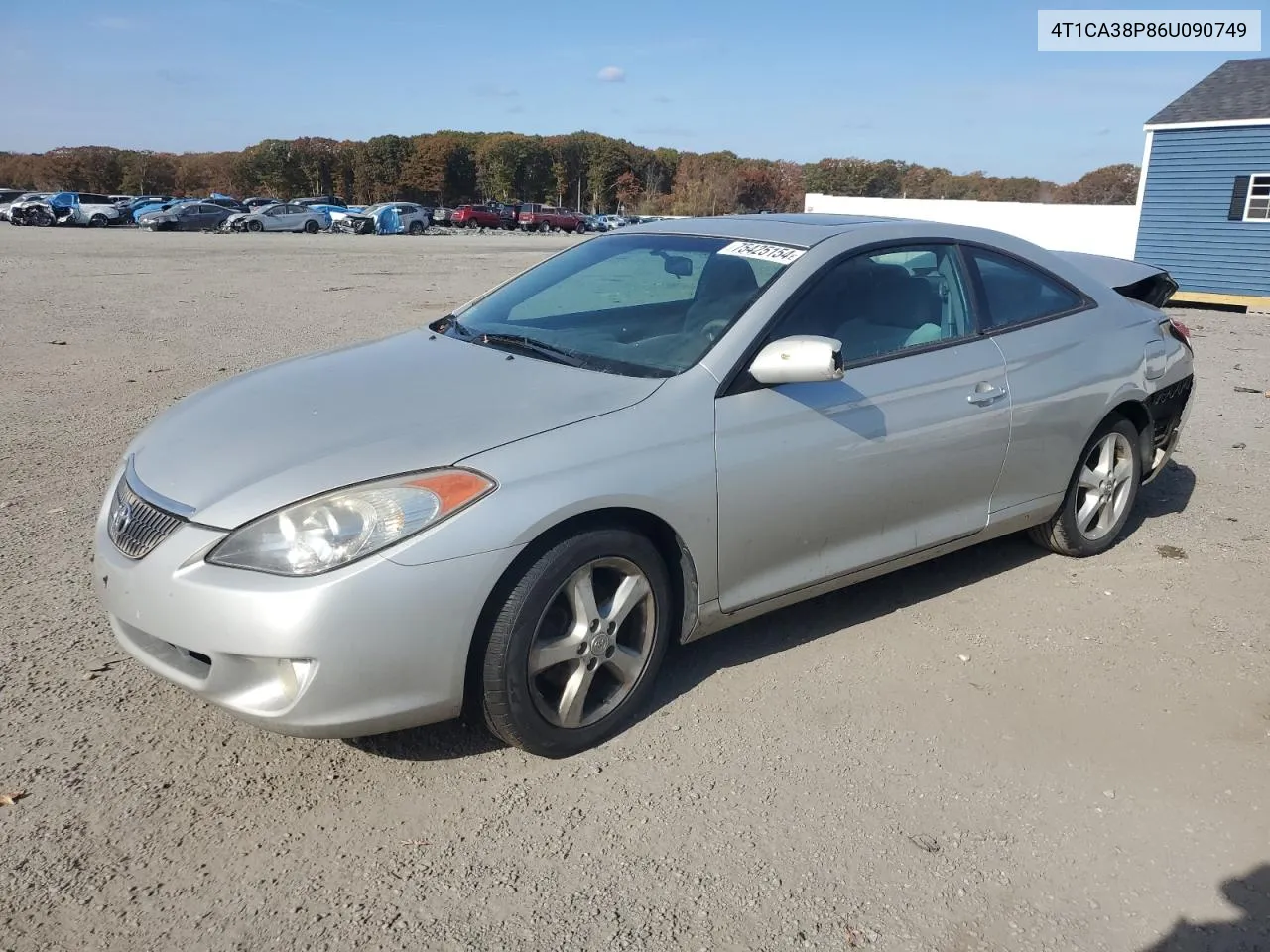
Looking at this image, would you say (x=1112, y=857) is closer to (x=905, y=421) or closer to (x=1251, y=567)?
(x=905, y=421)

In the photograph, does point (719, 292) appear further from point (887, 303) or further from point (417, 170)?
point (417, 170)

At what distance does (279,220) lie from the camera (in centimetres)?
A: 4584

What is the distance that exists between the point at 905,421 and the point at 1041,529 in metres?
1.50

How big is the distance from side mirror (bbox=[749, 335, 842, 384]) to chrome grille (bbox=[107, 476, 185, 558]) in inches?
73.5

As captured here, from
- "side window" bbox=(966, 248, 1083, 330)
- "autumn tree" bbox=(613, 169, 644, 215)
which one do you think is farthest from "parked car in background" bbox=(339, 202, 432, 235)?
"side window" bbox=(966, 248, 1083, 330)

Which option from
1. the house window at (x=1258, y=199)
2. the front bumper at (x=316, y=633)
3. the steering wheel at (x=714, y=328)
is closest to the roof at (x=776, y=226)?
the steering wheel at (x=714, y=328)

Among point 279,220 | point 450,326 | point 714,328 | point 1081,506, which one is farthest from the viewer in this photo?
point 279,220

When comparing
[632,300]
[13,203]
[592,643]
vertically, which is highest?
[632,300]

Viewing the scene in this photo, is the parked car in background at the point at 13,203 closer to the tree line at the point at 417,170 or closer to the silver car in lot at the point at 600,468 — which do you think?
the tree line at the point at 417,170

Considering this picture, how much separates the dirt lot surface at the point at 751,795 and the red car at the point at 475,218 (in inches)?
2162

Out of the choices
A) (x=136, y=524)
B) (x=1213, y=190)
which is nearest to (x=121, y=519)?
(x=136, y=524)

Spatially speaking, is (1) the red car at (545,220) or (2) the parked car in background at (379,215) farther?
(1) the red car at (545,220)

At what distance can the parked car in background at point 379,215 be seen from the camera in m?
47.4

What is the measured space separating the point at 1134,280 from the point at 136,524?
16.7ft
